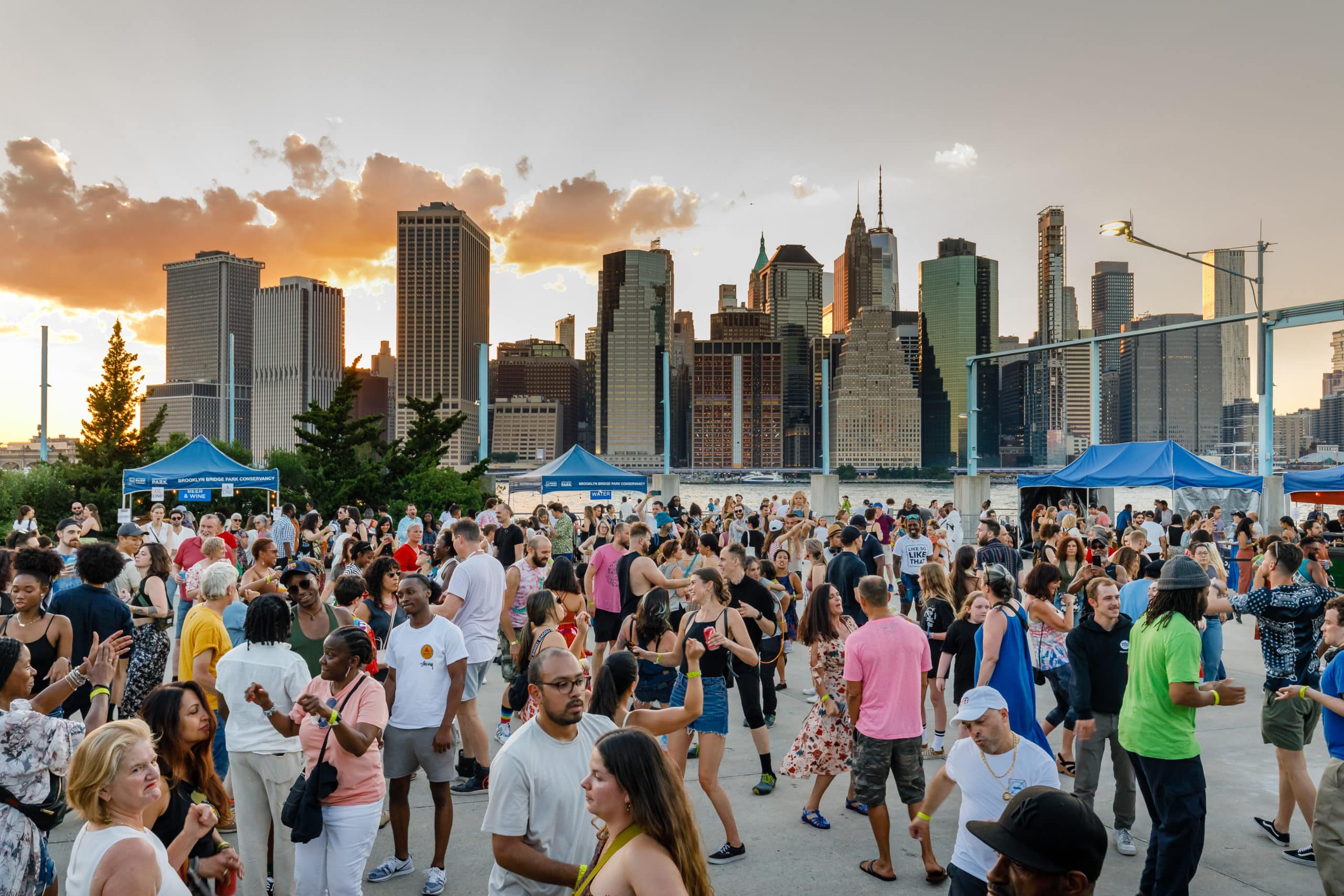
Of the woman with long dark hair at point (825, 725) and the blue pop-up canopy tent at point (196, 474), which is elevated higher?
the blue pop-up canopy tent at point (196, 474)

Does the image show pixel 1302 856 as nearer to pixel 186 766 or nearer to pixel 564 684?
pixel 564 684

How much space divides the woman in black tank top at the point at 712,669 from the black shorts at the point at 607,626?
2745 mm

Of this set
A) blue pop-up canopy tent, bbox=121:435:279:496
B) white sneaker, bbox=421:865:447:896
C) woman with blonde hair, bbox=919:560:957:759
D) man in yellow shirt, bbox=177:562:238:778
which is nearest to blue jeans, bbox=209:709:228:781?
man in yellow shirt, bbox=177:562:238:778

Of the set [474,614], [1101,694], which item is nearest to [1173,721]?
[1101,694]

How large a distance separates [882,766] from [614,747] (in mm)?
3179

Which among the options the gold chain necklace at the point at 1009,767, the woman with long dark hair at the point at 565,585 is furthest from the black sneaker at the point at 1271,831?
the woman with long dark hair at the point at 565,585

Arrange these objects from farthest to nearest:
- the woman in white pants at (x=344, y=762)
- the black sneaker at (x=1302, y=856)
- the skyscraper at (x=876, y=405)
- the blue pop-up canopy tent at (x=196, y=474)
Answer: the skyscraper at (x=876, y=405), the blue pop-up canopy tent at (x=196, y=474), the black sneaker at (x=1302, y=856), the woman in white pants at (x=344, y=762)

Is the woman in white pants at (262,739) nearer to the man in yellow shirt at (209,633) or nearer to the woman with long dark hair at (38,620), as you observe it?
the man in yellow shirt at (209,633)

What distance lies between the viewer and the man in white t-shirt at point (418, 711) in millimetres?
4750

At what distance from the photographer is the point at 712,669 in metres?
5.46

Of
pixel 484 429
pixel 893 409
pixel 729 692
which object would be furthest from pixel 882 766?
pixel 893 409

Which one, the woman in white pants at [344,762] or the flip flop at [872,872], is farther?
the flip flop at [872,872]

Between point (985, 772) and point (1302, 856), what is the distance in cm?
322

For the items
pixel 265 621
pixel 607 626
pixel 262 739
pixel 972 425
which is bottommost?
pixel 607 626
